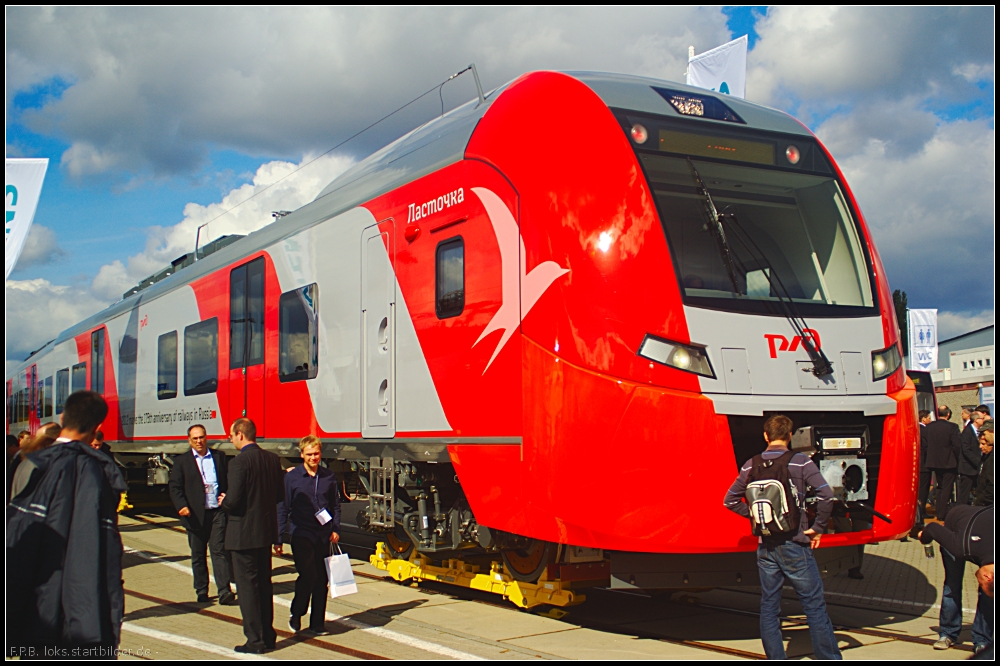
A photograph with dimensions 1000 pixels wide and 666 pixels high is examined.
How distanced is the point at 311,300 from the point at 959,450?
9157 millimetres

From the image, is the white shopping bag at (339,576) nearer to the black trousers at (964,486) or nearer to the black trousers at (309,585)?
the black trousers at (309,585)

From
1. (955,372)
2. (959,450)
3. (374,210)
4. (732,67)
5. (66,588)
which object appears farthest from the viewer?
(955,372)

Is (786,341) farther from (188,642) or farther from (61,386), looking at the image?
(61,386)

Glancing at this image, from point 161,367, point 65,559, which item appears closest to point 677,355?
point 65,559

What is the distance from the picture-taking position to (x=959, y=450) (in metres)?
12.4

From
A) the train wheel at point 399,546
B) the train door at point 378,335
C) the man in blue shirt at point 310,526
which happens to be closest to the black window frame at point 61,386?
the train wheel at point 399,546

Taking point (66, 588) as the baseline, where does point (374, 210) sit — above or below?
above

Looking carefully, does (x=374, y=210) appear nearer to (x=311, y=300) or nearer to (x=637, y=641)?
(x=311, y=300)

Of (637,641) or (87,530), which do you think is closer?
(87,530)

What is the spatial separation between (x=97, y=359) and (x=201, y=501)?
10.3 m

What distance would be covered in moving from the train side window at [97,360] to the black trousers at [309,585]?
11.9m

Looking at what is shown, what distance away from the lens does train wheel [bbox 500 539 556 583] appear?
6.91 meters

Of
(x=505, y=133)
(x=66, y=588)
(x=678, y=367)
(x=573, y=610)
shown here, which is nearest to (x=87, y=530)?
(x=66, y=588)

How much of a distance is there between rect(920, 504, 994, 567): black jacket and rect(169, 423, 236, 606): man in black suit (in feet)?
20.7
